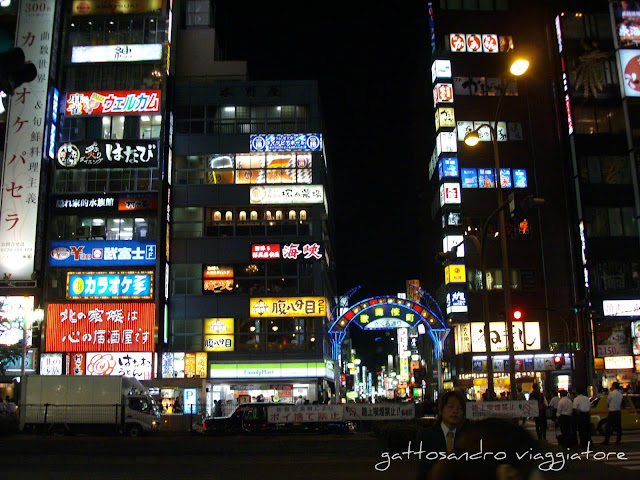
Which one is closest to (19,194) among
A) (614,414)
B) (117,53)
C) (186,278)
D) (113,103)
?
(113,103)

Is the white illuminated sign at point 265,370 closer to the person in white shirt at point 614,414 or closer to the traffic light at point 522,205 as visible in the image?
the person in white shirt at point 614,414

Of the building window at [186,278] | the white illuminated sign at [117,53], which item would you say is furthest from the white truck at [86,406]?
the white illuminated sign at [117,53]

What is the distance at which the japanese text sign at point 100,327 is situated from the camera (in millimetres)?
45844

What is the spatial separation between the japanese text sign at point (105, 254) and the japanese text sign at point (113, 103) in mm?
9925

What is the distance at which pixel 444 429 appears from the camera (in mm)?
6316

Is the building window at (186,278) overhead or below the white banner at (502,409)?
overhead

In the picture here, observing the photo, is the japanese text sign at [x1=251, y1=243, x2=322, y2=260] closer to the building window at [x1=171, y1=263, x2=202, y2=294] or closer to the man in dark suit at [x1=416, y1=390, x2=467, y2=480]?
the building window at [x1=171, y1=263, x2=202, y2=294]

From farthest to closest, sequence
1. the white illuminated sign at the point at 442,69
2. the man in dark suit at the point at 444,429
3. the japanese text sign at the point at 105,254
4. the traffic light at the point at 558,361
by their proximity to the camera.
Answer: the white illuminated sign at the point at 442,69
the traffic light at the point at 558,361
the japanese text sign at the point at 105,254
the man in dark suit at the point at 444,429

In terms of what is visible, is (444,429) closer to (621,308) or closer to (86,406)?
(86,406)

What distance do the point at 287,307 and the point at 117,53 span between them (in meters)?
23.2

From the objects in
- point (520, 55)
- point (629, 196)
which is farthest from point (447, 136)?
point (520, 55)

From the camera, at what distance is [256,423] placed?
28.1m

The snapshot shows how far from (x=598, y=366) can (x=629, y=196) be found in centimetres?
1379

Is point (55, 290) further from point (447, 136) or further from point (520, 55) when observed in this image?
point (520, 55)
